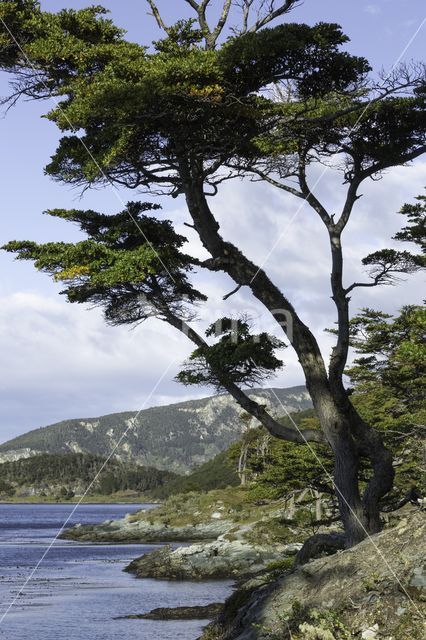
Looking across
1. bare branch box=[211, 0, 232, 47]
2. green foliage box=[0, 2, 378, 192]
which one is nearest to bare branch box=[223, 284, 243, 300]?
green foliage box=[0, 2, 378, 192]

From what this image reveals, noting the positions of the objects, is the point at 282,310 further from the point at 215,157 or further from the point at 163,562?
the point at 163,562

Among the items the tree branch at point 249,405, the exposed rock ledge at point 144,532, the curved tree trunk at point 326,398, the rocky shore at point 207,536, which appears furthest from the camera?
the exposed rock ledge at point 144,532

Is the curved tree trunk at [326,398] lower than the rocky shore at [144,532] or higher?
higher

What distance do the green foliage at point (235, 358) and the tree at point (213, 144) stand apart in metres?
0.04

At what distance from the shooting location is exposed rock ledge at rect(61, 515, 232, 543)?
65500 mm

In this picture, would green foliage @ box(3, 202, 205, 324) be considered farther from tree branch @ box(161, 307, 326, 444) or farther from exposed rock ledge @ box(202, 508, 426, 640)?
exposed rock ledge @ box(202, 508, 426, 640)

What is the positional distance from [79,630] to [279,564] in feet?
21.9

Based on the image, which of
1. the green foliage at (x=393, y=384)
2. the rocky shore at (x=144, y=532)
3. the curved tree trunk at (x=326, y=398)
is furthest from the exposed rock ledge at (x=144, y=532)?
the curved tree trunk at (x=326, y=398)

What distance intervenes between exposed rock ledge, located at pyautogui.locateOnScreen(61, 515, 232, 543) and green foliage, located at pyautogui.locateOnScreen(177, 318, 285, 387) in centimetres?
4961

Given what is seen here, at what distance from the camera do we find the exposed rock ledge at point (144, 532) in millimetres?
65500

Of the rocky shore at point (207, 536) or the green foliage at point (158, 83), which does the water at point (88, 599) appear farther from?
the green foliage at point (158, 83)

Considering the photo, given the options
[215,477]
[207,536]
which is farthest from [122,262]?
[215,477]

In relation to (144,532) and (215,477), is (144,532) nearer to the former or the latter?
(144,532)

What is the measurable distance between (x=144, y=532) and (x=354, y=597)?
64986mm
